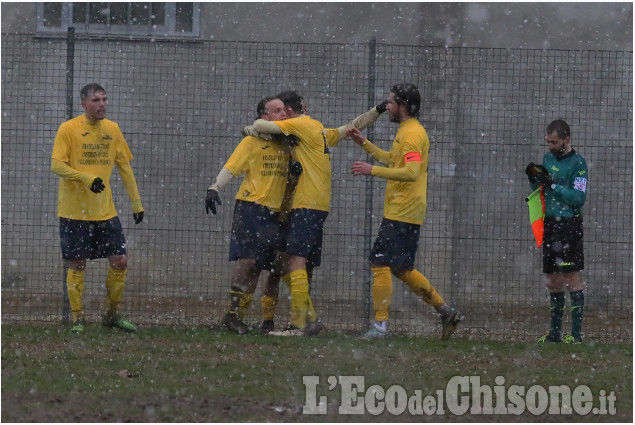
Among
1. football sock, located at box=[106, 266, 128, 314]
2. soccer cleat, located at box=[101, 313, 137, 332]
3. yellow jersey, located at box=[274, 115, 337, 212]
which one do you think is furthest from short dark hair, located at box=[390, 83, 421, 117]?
soccer cleat, located at box=[101, 313, 137, 332]

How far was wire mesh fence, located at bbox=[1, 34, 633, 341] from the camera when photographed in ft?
35.9

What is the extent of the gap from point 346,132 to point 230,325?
1800mm

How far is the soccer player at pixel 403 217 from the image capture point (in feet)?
28.0

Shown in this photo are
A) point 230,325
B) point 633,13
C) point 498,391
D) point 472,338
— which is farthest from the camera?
point 633,13

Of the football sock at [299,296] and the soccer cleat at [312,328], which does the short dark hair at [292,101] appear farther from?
the soccer cleat at [312,328]

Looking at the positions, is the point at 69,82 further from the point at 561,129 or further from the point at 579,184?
the point at 579,184

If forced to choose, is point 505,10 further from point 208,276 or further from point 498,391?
point 498,391

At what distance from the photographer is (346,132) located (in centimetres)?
889

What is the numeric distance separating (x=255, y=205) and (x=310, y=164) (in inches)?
22.4

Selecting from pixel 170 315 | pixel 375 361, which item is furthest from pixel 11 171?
pixel 375 361

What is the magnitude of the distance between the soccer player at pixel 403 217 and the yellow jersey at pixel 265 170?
1.99 ft

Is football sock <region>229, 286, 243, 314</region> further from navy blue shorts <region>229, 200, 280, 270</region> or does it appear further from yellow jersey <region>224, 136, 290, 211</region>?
yellow jersey <region>224, 136, 290, 211</region>

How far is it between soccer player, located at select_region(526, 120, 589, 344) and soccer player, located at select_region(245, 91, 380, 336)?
5.37 ft

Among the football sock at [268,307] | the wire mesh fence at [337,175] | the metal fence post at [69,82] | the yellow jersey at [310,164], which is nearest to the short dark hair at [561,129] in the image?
the yellow jersey at [310,164]
